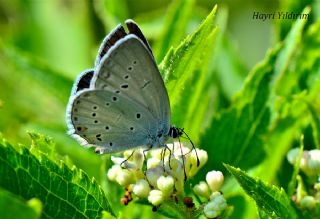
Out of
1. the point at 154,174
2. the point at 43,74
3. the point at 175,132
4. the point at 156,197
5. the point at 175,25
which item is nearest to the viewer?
the point at 156,197

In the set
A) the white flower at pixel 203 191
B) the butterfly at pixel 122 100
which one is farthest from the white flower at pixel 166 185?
the butterfly at pixel 122 100

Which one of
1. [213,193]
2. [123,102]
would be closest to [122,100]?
[123,102]

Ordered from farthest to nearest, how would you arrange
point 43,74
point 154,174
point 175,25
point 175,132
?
point 43,74 → point 175,25 → point 175,132 → point 154,174

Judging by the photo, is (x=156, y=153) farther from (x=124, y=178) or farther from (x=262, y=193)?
(x=262, y=193)

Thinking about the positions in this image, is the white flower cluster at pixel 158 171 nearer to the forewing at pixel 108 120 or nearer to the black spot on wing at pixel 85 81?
the forewing at pixel 108 120

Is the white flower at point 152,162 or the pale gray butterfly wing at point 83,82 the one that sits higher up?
the pale gray butterfly wing at point 83,82

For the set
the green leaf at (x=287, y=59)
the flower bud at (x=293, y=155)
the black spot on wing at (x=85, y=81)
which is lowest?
the flower bud at (x=293, y=155)

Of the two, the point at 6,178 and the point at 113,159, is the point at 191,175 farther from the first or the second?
the point at 6,178
